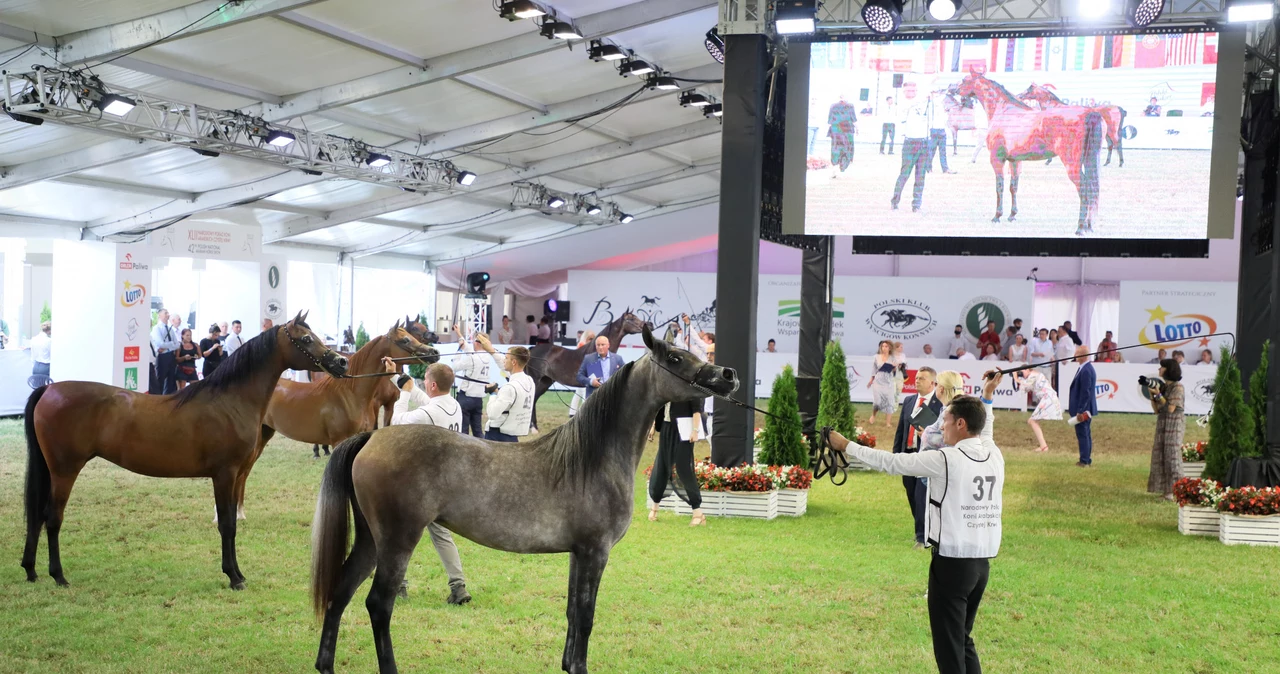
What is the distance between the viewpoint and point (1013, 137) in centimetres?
913

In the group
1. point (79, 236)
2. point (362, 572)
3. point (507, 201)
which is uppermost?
point (507, 201)

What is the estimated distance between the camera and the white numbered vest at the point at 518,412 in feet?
23.9

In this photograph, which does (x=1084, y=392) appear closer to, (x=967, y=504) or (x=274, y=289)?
(x=967, y=504)

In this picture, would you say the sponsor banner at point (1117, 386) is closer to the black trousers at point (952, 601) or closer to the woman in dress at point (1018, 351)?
the woman in dress at point (1018, 351)

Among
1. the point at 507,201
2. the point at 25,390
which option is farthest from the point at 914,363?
the point at 25,390

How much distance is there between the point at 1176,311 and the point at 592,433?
20.7 metres

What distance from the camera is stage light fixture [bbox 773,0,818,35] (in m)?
8.59

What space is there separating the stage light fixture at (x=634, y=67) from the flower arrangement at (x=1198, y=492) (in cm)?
845

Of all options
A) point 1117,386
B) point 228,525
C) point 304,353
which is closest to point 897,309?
point 1117,386

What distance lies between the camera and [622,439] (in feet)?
14.2

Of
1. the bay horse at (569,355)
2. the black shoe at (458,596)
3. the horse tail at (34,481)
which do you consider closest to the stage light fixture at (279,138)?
the bay horse at (569,355)

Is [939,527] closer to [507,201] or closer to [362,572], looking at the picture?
[362,572]

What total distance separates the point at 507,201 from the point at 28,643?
1868 centimetres

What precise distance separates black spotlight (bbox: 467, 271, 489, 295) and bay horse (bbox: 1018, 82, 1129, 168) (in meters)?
19.7
